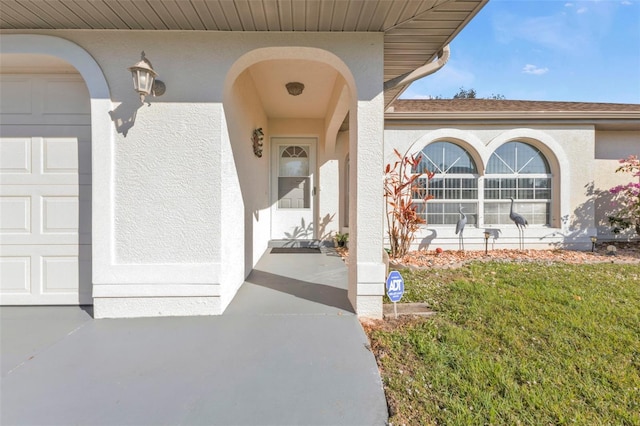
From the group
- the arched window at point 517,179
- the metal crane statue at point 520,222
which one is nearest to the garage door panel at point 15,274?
the arched window at point 517,179

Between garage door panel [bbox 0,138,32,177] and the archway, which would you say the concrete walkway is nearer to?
the archway

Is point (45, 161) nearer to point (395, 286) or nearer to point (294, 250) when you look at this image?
point (395, 286)

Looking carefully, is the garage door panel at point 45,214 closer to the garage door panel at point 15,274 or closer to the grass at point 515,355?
the garage door panel at point 15,274

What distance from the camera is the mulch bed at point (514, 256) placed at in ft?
17.3

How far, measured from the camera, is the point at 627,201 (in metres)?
6.52

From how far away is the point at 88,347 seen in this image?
2361 millimetres

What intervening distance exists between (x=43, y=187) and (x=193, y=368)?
114 inches

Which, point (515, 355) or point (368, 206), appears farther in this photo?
point (368, 206)

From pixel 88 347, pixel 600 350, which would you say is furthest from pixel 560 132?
pixel 88 347

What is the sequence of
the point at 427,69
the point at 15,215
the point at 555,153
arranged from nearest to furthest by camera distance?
the point at 15,215
the point at 427,69
the point at 555,153

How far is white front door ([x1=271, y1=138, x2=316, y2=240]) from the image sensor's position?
22.0 feet

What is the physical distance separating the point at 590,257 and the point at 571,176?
204cm

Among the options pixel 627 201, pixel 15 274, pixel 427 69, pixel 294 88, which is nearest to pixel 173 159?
pixel 15 274

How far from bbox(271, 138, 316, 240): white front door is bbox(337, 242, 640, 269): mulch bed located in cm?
130
